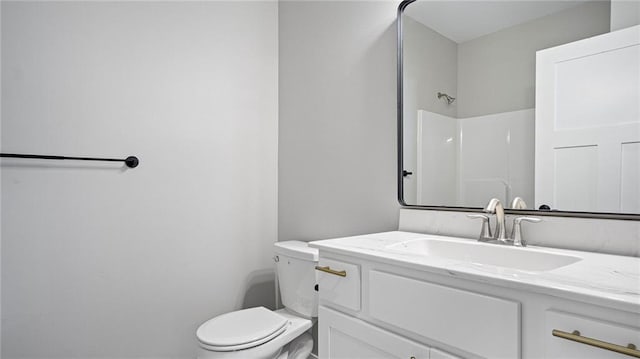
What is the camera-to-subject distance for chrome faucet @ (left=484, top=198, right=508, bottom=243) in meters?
1.07

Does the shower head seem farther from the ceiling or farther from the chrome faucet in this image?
the chrome faucet

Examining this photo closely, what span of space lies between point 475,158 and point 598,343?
0.75 meters

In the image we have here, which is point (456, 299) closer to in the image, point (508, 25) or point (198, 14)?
point (508, 25)

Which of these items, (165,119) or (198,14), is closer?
(165,119)

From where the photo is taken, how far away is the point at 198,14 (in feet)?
5.75

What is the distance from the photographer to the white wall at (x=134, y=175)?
130cm

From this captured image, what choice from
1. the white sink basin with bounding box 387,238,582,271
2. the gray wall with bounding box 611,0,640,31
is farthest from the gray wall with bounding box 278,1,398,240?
the gray wall with bounding box 611,0,640,31

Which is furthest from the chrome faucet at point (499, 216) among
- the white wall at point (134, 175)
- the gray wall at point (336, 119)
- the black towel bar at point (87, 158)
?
the black towel bar at point (87, 158)

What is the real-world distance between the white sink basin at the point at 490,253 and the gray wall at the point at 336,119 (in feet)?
1.04

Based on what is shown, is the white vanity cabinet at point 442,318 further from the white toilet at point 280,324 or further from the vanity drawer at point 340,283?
the white toilet at point 280,324

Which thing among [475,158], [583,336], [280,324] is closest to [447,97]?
[475,158]

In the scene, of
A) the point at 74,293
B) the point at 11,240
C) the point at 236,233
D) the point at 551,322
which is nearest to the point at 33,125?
the point at 11,240

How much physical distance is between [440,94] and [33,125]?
5.27 ft

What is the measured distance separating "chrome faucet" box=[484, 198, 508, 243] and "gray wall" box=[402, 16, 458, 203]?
13.8 inches
